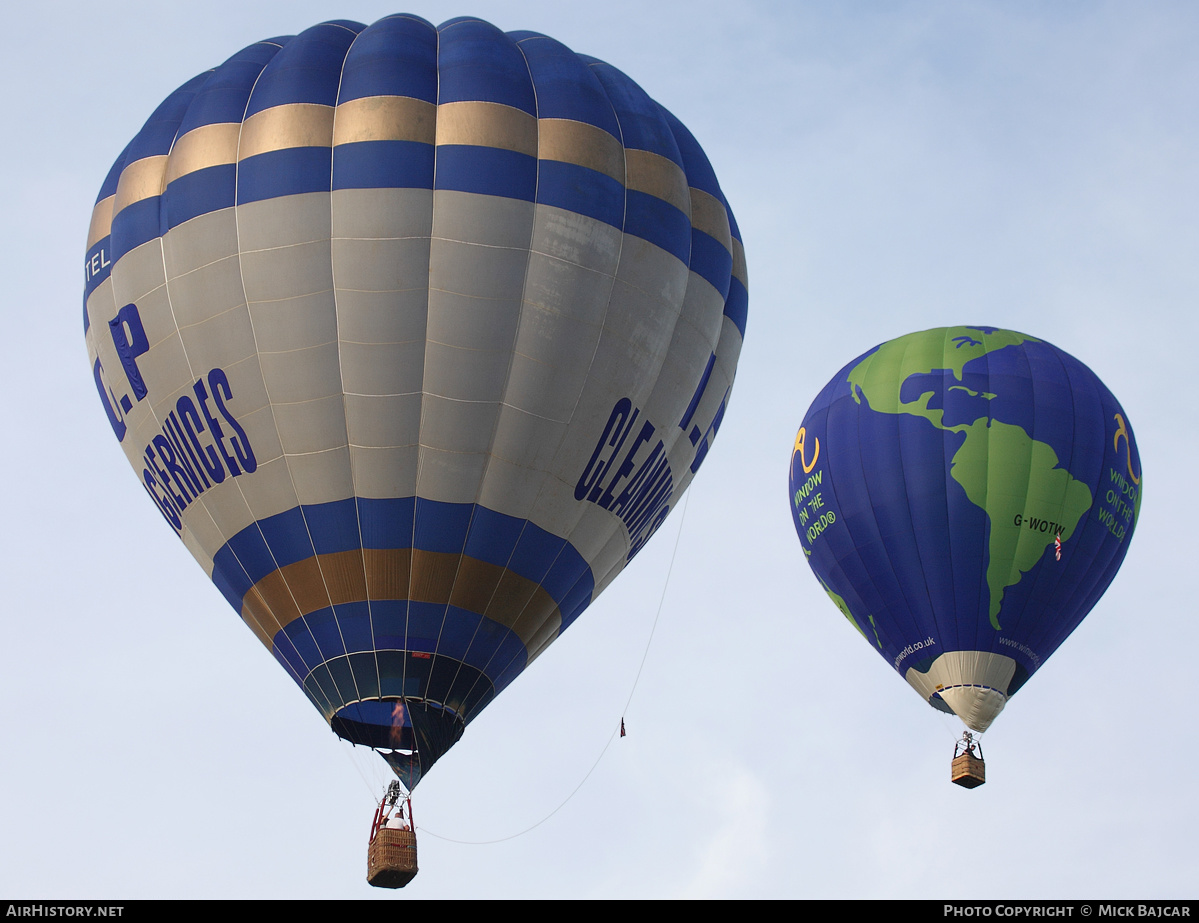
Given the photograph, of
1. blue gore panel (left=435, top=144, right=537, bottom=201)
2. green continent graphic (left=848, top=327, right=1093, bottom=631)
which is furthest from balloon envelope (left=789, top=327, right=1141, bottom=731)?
blue gore panel (left=435, top=144, right=537, bottom=201)

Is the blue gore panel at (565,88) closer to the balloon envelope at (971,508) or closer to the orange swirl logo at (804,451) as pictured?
the balloon envelope at (971,508)

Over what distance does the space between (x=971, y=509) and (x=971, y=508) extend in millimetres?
11

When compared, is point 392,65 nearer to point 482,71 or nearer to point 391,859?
point 482,71

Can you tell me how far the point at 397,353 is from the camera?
14164 mm

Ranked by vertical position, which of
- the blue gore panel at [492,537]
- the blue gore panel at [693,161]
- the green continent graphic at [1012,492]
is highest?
the blue gore panel at [693,161]

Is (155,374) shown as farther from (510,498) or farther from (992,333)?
(992,333)

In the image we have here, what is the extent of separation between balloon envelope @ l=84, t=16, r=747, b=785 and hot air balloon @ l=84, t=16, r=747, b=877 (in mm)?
21

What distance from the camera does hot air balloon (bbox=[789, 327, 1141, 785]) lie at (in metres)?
18.6

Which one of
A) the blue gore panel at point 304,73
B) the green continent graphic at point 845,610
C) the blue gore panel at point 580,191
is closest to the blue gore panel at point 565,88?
the blue gore panel at point 580,191

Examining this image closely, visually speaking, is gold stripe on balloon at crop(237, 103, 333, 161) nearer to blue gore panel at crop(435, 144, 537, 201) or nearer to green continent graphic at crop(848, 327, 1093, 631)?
blue gore panel at crop(435, 144, 537, 201)

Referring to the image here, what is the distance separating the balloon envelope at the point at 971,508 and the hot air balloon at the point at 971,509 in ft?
0.05

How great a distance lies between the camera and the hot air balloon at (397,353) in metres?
14.2
